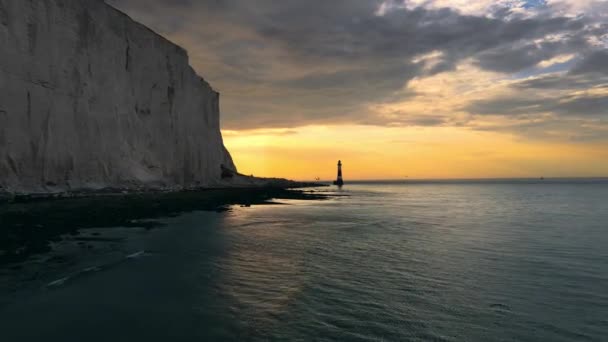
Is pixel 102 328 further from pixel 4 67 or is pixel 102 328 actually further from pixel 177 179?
pixel 177 179

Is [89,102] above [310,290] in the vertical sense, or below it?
above

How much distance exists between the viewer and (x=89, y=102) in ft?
114

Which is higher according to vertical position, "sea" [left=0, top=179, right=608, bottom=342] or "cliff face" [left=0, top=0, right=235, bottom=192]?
"cliff face" [left=0, top=0, right=235, bottom=192]

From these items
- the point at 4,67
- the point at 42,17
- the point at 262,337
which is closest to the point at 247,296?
the point at 262,337

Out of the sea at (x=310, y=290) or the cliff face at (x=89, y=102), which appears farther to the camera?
the cliff face at (x=89, y=102)

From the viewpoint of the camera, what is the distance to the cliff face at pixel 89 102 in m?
28.0

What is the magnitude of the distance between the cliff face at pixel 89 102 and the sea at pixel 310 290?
2082cm

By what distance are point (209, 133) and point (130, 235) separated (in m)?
45.1

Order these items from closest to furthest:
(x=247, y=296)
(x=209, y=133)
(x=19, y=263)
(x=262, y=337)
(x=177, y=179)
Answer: (x=262, y=337)
(x=247, y=296)
(x=19, y=263)
(x=177, y=179)
(x=209, y=133)

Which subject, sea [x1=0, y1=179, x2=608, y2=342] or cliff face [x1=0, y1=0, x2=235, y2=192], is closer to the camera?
sea [x1=0, y1=179, x2=608, y2=342]

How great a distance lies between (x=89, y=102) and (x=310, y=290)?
34957 millimetres

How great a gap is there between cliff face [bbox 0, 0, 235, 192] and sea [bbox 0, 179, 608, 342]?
2082cm

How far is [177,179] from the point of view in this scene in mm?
47438

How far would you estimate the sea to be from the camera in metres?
5.04
